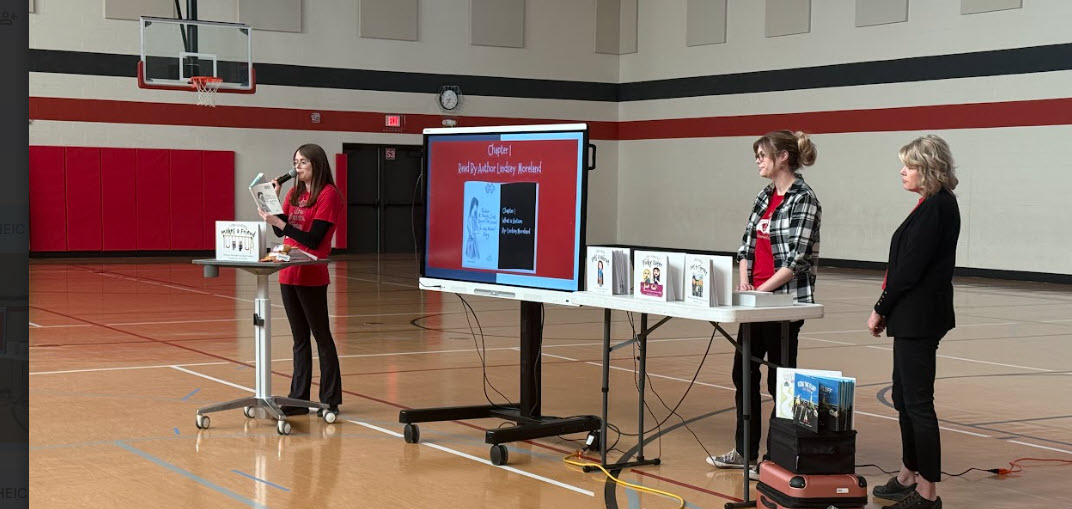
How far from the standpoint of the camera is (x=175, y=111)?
23.4m

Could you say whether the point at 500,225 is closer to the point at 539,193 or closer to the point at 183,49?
the point at 539,193

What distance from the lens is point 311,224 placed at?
24.1 feet

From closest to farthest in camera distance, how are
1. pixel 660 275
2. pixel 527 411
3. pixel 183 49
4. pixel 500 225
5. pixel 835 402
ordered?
pixel 835 402
pixel 660 275
pixel 500 225
pixel 527 411
pixel 183 49

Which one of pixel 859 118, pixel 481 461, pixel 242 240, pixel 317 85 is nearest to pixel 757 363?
pixel 481 461

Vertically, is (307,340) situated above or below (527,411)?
above

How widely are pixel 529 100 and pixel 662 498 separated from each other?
22.8 m

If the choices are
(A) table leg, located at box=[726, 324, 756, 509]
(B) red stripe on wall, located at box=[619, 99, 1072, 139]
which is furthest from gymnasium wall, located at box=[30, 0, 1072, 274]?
(A) table leg, located at box=[726, 324, 756, 509]

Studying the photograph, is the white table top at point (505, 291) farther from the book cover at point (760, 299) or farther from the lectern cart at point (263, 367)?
the book cover at point (760, 299)

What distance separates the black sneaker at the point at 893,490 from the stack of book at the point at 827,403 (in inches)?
27.2

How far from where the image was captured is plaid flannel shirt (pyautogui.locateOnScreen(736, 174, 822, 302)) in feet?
19.4

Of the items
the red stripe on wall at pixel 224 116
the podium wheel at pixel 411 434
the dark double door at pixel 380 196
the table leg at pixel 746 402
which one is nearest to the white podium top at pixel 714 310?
the table leg at pixel 746 402

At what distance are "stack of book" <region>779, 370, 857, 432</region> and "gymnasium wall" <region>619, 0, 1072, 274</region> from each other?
1649 centimetres

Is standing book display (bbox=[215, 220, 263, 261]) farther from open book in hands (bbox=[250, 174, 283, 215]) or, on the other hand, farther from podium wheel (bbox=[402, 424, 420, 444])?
podium wheel (bbox=[402, 424, 420, 444])

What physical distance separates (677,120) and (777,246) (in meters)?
21.7
